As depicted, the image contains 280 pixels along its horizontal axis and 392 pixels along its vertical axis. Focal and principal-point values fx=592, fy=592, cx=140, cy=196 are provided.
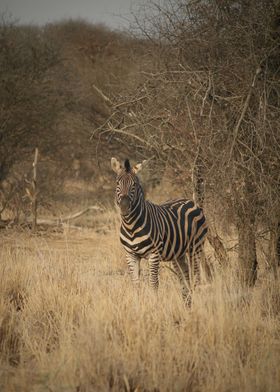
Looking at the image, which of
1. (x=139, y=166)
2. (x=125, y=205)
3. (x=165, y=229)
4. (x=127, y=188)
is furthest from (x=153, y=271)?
(x=139, y=166)

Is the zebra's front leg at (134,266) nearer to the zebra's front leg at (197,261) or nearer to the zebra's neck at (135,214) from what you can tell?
the zebra's neck at (135,214)

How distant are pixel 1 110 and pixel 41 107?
56.6 inches

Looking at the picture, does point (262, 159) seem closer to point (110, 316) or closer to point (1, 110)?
point (110, 316)

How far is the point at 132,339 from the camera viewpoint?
14.9 ft

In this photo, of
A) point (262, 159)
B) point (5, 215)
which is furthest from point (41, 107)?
point (262, 159)

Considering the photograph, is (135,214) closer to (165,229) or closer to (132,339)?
(165,229)

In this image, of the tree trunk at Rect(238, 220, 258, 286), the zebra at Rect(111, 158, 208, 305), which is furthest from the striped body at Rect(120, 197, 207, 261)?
the tree trunk at Rect(238, 220, 258, 286)

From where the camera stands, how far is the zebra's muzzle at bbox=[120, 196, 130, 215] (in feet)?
23.0

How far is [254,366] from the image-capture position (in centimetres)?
430

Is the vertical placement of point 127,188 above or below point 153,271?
above

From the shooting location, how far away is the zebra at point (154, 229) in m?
7.01

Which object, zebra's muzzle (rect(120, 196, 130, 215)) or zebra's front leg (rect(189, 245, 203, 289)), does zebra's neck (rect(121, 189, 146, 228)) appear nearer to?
zebra's muzzle (rect(120, 196, 130, 215))

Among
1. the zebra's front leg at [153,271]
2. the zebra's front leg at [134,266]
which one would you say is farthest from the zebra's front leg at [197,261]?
the zebra's front leg at [134,266]

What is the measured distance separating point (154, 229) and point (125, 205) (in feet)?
1.62
